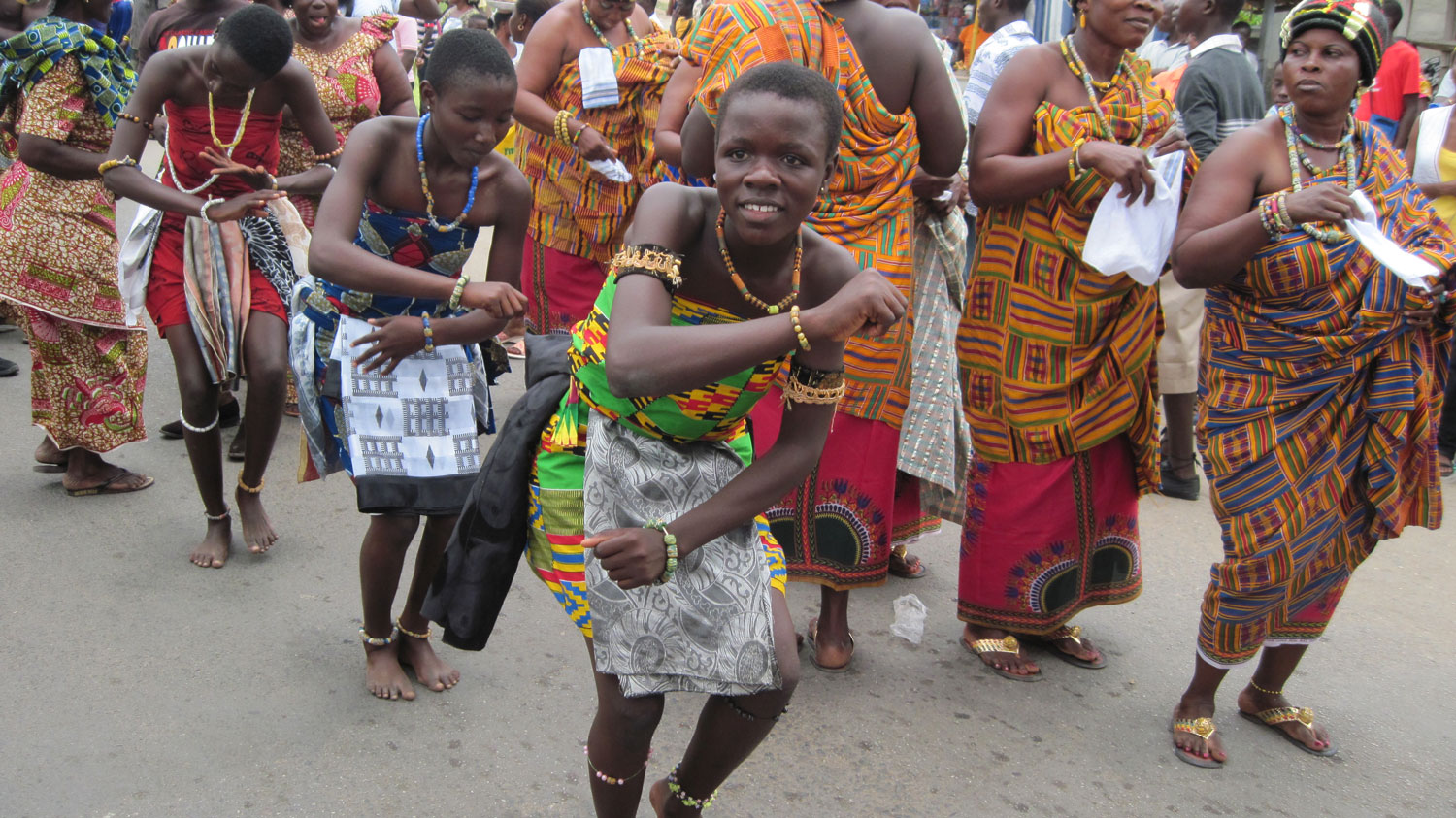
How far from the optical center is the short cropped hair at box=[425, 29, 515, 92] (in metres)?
3.02

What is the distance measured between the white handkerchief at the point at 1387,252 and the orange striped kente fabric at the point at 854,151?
1.21 metres

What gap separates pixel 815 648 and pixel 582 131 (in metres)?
2.52

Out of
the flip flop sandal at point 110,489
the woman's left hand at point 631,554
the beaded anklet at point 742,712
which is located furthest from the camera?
the flip flop sandal at point 110,489

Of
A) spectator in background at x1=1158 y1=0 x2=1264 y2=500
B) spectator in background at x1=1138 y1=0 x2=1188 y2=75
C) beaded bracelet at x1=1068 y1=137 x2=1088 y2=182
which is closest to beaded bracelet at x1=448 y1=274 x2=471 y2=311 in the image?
beaded bracelet at x1=1068 y1=137 x2=1088 y2=182

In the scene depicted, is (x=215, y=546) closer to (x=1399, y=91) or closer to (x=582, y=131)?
(x=582, y=131)

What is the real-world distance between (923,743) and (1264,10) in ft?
43.7

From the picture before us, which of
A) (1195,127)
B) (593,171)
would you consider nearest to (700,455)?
(593,171)

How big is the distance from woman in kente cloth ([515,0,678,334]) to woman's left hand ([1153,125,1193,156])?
8.01 feet

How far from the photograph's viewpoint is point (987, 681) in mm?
3775

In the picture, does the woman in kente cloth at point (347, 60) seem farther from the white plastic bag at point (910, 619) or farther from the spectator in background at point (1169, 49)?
the spectator in background at point (1169, 49)

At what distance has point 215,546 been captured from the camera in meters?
4.21

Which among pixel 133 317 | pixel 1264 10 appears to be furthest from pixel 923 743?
pixel 1264 10

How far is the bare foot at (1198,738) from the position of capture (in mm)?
3355

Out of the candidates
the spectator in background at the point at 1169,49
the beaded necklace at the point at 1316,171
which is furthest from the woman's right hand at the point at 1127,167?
the spectator in background at the point at 1169,49
